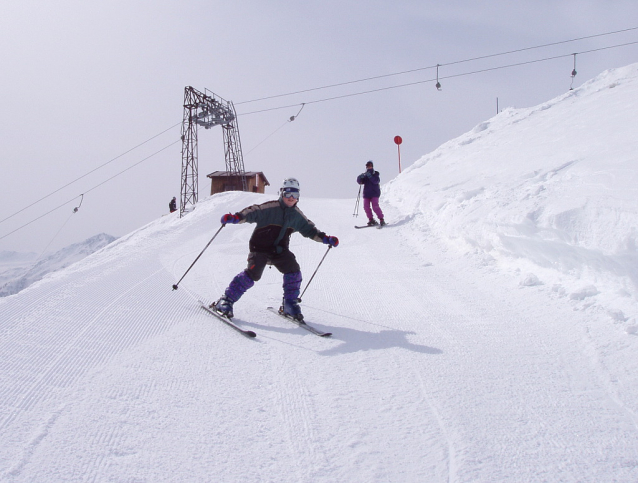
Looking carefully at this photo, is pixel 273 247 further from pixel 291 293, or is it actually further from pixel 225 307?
pixel 225 307

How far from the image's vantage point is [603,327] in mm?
3830

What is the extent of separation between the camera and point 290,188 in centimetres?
482

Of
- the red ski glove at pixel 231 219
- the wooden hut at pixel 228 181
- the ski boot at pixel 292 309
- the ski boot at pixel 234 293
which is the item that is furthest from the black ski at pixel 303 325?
the wooden hut at pixel 228 181

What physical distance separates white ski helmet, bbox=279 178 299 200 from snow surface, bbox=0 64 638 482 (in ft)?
4.82

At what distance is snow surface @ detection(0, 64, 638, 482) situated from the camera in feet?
7.36

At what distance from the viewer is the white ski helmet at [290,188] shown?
Answer: 4.80m

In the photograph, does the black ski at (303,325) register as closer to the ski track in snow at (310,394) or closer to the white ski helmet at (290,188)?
the ski track in snow at (310,394)

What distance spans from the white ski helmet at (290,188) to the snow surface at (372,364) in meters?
1.47

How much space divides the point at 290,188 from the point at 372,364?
227 cm

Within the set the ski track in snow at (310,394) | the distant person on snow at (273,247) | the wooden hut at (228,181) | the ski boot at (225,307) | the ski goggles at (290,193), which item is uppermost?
the wooden hut at (228,181)

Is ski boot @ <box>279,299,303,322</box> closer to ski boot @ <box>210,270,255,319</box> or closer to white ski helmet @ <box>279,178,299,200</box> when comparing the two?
ski boot @ <box>210,270,255,319</box>

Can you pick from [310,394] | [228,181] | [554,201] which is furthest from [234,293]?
[228,181]

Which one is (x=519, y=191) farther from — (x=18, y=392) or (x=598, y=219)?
(x=18, y=392)

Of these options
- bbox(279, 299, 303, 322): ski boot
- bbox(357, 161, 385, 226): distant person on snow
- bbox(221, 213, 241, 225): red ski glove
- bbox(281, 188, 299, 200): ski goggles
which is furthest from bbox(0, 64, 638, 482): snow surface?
bbox(357, 161, 385, 226): distant person on snow
